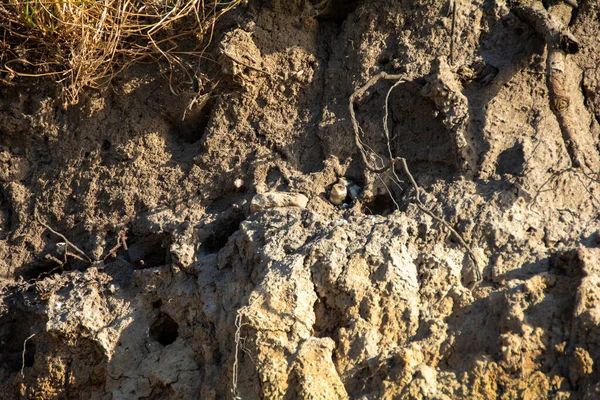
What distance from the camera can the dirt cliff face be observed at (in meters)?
2.52

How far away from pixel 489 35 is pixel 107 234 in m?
1.87

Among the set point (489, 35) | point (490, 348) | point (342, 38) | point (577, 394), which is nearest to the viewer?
Result: point (577, 394)

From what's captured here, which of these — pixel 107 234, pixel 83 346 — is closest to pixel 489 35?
pixel 107 234

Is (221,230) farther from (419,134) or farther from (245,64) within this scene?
(419,134)

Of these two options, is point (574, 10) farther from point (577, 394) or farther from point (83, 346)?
point (83, 346)

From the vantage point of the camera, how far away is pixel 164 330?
10.1 feet

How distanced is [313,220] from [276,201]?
218 millimetres

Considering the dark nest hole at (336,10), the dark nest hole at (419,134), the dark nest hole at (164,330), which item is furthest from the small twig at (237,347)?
the dark nest hole at (336,10)

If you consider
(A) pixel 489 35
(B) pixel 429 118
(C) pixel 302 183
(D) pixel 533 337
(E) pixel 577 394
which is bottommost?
(E) pixel 577 394

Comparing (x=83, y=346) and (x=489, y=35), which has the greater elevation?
(x=489, y=35)

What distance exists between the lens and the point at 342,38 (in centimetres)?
347

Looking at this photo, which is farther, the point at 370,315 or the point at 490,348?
the point at 370,315

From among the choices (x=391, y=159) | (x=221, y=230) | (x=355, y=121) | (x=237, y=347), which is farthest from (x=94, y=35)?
(x=237, y=347)

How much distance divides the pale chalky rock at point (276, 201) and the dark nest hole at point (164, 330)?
0.55 m
